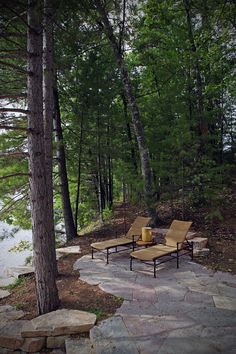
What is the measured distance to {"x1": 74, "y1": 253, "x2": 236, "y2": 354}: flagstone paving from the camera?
3.52m

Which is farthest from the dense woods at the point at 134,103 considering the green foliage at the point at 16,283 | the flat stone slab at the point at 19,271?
the green foliage at the point at 16,283

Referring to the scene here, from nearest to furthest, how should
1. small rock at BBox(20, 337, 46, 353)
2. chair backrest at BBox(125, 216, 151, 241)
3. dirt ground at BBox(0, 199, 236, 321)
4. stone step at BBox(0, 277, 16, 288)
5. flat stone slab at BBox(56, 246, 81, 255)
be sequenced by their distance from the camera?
small rock at BBox(20, 337, 46, 353), dirt ground at BBox(0, 199, 236, 321), stone step at BBox(0, 277, 16, 288), chair backrest at BBox(125, 216, 151, 241), flat stone slab at BBox(56, 246, 81, 255)

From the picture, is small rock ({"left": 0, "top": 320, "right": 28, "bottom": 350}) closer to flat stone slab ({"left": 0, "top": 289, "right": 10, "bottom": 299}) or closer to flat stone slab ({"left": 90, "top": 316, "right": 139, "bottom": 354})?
flat stone slab ({"left": 90, "top": 316, "right": 139, "bottom": 354})

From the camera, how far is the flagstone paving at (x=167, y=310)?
3.52 metres

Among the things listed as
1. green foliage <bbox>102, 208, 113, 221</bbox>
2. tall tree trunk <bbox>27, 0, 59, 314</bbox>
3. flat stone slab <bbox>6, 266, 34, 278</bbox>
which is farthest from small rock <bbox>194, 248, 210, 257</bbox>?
green foliage <bbox>102, 208, 113, 221</bbox>

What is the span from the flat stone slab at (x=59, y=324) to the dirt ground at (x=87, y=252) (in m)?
0.24

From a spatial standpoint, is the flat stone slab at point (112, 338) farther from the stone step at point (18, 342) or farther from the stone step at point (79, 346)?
the stone step at point (18, 342)

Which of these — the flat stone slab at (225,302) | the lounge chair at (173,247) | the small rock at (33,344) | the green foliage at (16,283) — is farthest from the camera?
the green foliage at (16,283)

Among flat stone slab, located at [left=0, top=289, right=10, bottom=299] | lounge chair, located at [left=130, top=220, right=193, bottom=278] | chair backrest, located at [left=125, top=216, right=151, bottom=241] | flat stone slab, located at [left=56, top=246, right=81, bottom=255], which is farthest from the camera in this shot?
flat stone slab, located at [left=56, top=246, right=81, bottom=255]

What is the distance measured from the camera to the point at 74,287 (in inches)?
217

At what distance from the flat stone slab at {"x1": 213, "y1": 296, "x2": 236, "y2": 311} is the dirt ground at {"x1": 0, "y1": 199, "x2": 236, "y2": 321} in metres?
1.35

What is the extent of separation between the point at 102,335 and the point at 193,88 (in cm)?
983

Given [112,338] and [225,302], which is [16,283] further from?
[225,302]

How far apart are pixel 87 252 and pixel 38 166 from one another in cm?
396
